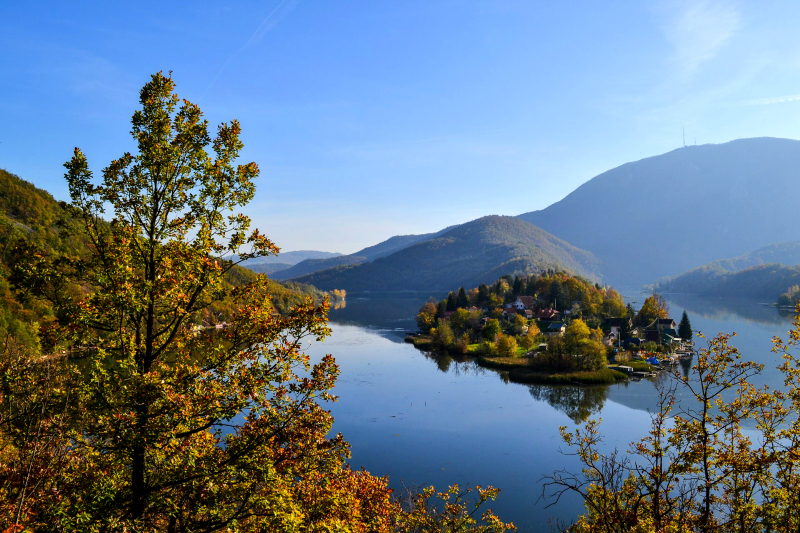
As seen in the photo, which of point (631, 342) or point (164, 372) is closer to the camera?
point (164, 372)

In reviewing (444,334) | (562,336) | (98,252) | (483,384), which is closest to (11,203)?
(444,334)

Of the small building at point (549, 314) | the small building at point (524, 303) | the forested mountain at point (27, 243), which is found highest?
the forested mountain at point (27, 243)

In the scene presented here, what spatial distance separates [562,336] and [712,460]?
2018 inches

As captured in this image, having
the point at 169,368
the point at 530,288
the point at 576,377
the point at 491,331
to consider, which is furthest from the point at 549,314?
the point at 169,368

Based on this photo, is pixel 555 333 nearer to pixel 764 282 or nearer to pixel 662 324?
pixel 662 324

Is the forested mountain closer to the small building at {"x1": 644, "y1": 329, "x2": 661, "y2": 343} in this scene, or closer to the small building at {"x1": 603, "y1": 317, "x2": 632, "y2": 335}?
the small building at {"x1": 603, "y1": 317, "x2": 632, "y2": 335}

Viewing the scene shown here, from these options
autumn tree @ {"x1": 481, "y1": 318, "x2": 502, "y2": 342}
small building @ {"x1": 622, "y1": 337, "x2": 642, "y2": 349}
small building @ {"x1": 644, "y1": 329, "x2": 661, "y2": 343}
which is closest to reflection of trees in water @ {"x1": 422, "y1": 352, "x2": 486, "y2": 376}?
autumn tree @ {"x1": 481, "y1": 318, "x2": 502, "y2": 342}

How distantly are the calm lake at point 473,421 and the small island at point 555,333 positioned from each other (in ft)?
13.2

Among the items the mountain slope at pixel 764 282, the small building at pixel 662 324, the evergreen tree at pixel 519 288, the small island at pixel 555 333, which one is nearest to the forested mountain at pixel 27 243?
the small island at pixel 555 333

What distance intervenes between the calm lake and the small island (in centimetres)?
403

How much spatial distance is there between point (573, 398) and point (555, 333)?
62.5 feet

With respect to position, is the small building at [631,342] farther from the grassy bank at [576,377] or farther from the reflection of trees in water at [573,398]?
the reflection of trees in water at [573,398]

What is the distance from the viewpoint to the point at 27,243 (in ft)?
22.0

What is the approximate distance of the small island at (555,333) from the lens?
55281mm
